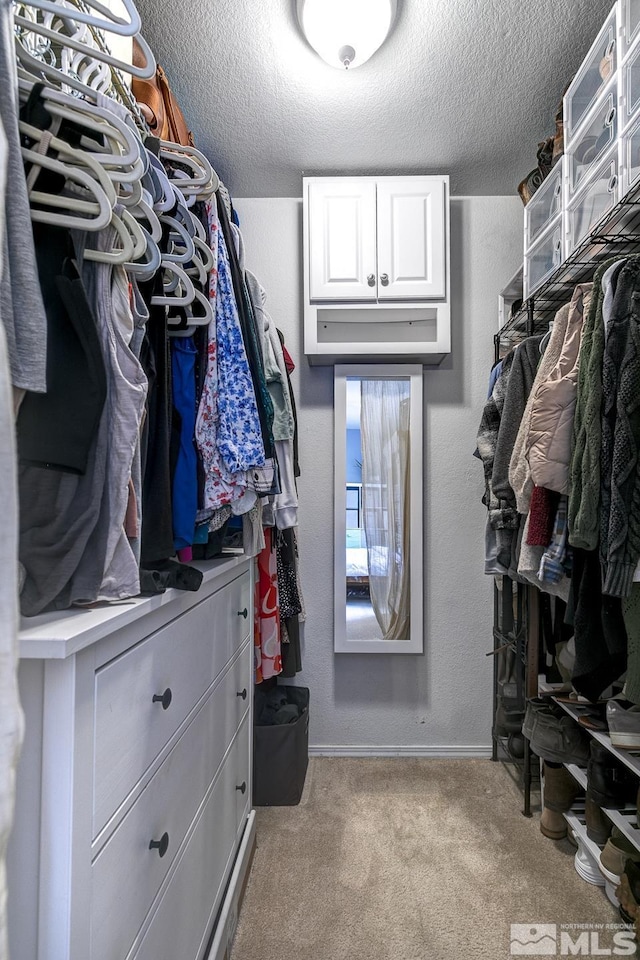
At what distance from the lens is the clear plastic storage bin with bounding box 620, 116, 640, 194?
4.35 feet

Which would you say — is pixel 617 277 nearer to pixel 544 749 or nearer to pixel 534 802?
pixel 544 749

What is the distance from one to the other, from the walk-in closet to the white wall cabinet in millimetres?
14

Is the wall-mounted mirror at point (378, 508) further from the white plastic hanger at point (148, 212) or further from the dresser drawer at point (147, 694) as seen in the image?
the white plastic hanger at point (148, 212)

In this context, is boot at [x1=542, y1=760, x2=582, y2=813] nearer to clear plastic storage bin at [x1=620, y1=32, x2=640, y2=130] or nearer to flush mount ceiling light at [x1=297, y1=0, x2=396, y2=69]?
clear plastic storage bin at [x1=620, y1=32, x2=640, y2=130]

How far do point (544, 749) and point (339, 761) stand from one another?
1.01 meters

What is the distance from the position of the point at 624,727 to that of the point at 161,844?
1.25 metres

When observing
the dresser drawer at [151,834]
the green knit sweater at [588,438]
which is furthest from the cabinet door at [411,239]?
the dresser drawer at [151,834]

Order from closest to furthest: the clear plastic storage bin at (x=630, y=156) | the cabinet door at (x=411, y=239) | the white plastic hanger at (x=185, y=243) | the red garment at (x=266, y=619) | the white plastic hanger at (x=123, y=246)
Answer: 1. the white plastic hanger at (x=123, y=246)
2. the white plastic hanger at (x=185, y=243)
3. the clear plastic storage bin at (x=630, y=156)
4. the red garment at (x=266, y=619)
5. the cabinet door at (x=411, y=239)

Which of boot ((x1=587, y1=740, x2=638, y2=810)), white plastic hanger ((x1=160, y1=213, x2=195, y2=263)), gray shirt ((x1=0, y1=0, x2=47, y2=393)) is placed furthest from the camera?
boot ((x1=587, y1=740, x2=638, y2=810))

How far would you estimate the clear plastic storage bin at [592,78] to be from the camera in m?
1.45

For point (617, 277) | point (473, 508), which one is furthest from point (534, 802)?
point (617, 277)

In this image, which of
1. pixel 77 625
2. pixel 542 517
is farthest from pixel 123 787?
pixel 542 517

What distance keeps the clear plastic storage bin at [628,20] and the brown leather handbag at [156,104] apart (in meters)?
1.17

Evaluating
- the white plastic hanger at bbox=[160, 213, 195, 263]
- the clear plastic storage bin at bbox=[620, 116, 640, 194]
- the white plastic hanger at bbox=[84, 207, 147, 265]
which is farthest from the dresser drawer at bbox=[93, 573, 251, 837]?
the clear plastic storage bin at bbox=[620, 116, 640, 194]
